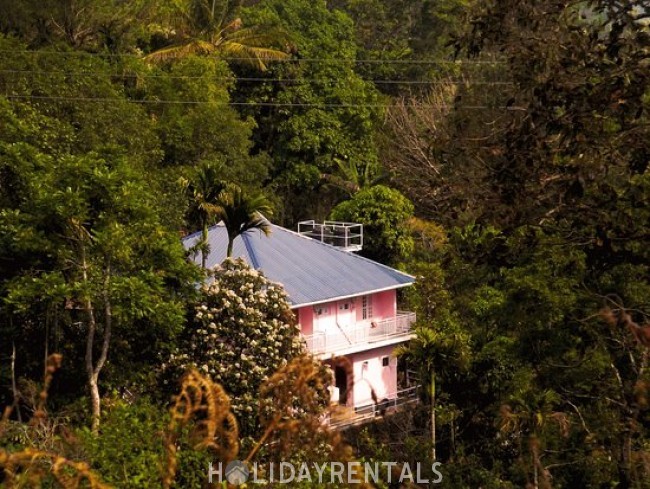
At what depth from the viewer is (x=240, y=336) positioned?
72.4 feet

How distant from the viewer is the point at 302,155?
46000mm

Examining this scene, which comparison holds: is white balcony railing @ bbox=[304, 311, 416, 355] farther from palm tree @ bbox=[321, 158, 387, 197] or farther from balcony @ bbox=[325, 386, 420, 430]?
palm tree @ bbox=[321, 158, 387, 197]

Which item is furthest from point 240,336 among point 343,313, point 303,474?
point 303,474

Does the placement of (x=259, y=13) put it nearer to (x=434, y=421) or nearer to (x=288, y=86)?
(x=288, y=86)

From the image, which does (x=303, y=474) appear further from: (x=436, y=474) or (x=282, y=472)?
(x=436, y=474)

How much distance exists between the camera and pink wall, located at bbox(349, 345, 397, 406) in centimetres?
3164

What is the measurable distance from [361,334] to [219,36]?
57.0 ft

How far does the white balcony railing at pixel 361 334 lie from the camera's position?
30656 millimetres

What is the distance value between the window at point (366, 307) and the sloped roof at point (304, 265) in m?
0.62

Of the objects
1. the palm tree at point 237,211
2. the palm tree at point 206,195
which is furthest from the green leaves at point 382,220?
the palm tree at point 237,211

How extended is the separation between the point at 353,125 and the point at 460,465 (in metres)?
30.0

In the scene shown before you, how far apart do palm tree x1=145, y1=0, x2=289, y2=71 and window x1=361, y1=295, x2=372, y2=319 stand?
14213 millimetres

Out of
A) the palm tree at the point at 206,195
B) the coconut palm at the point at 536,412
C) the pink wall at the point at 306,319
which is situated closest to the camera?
the coconut palm at the point at 536,412

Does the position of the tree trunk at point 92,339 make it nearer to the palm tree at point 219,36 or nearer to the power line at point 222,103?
the power line at point 222,103
